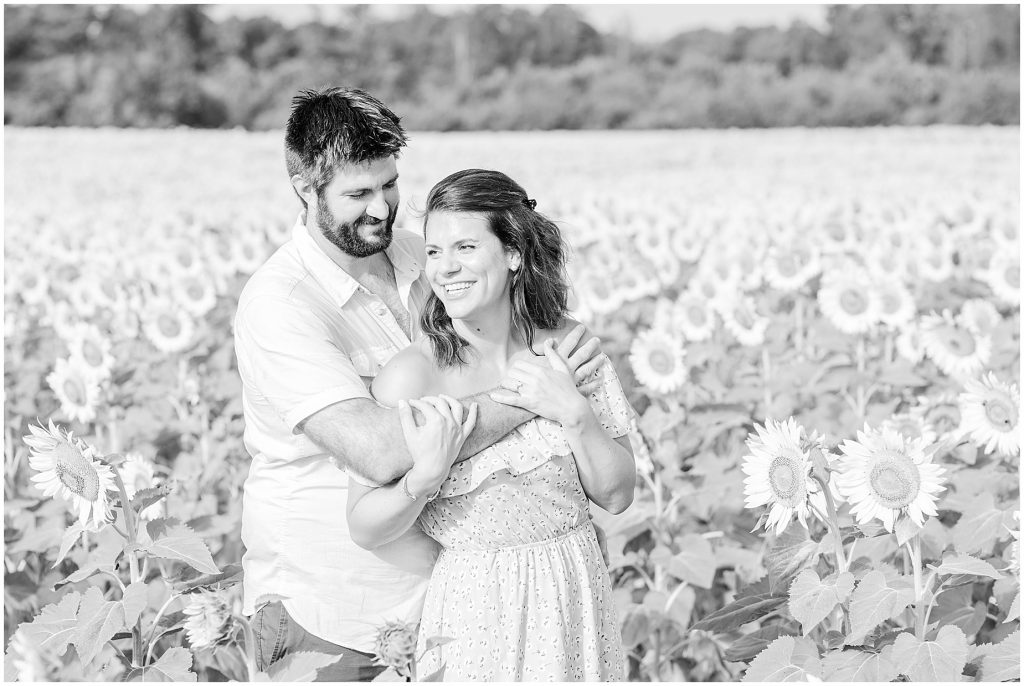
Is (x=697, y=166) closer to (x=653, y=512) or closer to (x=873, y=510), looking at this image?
(x=653, y=512)

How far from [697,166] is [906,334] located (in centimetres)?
1360

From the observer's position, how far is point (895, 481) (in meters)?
2.35

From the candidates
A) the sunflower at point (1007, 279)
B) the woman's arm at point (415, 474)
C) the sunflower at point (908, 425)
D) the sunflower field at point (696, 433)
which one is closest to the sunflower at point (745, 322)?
the sunflower field at point (696, 433)

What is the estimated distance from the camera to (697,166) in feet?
60.4

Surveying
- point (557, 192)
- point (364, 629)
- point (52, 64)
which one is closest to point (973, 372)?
point (364, 629)

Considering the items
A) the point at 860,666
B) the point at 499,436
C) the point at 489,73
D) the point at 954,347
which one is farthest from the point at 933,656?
the point at 489,73

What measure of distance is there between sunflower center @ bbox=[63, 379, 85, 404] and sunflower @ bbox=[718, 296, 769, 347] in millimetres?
2648

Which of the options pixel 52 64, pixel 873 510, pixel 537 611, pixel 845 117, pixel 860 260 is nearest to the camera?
pixel 873 510

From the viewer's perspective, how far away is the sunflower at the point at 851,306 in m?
5.19

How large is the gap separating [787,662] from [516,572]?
562 mm

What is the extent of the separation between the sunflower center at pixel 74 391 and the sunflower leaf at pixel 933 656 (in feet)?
8.94

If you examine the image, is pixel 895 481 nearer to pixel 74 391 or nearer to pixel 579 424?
pixel 579 424

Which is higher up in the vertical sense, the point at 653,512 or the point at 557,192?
the point at 557,192

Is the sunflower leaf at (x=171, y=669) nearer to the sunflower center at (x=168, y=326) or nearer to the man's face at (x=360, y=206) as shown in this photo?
the man's face at (x=360, y=206)
